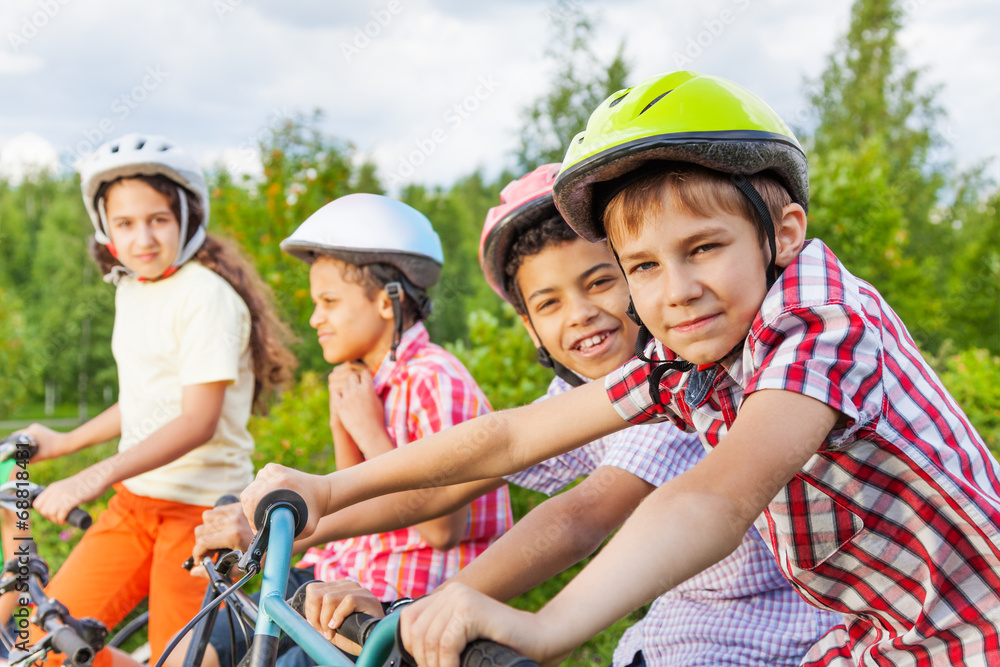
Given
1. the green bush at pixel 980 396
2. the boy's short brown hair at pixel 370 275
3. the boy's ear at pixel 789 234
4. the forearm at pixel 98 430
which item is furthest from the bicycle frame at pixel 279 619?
the green bush at pixel 980 396

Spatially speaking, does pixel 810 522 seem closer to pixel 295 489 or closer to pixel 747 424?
pixel 747 424

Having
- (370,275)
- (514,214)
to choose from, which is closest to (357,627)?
(514,214)

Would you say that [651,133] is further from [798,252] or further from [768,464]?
[768,464]

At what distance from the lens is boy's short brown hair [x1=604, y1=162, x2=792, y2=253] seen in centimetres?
152

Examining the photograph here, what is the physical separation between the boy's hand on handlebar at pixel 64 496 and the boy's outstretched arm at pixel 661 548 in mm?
2099

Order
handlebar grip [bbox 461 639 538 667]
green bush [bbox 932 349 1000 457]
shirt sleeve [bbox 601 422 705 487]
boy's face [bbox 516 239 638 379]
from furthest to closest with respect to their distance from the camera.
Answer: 1. green bush [bbox 932 349 1000 457]
2. boy's face [bbox 516 239 638 379]
3. shirt sleeve [bbox 601 422 705 487]
4. handlebar grip [bbox 461 639 538 667]

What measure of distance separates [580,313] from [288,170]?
936cm

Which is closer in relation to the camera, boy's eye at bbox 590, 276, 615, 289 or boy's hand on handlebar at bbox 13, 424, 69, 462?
boy's eye at bbox 590, 276, 615, 289

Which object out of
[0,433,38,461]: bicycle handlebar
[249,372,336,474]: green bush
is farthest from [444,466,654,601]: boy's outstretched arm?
[249,372,336,474]: green bush

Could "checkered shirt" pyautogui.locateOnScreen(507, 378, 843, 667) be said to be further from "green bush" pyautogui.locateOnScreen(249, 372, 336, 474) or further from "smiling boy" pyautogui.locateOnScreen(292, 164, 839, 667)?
"green bush" pyautogui.locateOnScreen(249, 372, 336, 474)

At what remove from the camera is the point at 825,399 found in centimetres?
118

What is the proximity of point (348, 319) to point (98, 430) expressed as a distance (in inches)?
60.7

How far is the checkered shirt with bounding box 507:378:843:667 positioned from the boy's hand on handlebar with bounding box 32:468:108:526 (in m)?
1.83

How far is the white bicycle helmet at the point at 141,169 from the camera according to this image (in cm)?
366
